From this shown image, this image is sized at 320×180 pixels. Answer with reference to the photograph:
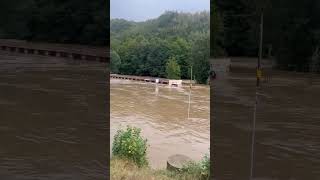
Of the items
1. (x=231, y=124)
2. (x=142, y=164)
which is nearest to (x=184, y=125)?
(x=142, y=164)

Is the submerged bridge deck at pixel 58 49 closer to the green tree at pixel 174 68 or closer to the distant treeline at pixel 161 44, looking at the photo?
the distant treeline at pixel 161 44

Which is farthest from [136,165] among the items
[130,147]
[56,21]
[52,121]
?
[56,21]

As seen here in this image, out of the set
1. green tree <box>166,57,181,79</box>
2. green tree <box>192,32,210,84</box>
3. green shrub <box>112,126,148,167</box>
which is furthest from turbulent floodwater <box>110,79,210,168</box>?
green shrub <box>112,126,148,167</box>

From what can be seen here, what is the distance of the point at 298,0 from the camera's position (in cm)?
276

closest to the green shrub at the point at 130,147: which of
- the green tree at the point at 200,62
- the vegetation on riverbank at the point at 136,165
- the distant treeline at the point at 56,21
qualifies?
the vegetation on riverbank at the point at 136,165

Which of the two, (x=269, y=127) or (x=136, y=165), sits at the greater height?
(x=269, y=127)

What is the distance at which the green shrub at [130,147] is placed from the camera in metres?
5.05

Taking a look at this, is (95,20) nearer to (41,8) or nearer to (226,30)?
(41,8)

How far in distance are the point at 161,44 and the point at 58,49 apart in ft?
25.1

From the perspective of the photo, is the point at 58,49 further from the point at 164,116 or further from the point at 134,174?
the point at 164,116

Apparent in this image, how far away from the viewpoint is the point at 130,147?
17.0 feet

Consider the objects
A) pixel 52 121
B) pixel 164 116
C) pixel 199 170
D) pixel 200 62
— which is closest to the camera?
pixel 52 121

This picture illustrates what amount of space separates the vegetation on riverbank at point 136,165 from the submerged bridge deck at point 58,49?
1.13m

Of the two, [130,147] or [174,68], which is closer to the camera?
[130,147]
